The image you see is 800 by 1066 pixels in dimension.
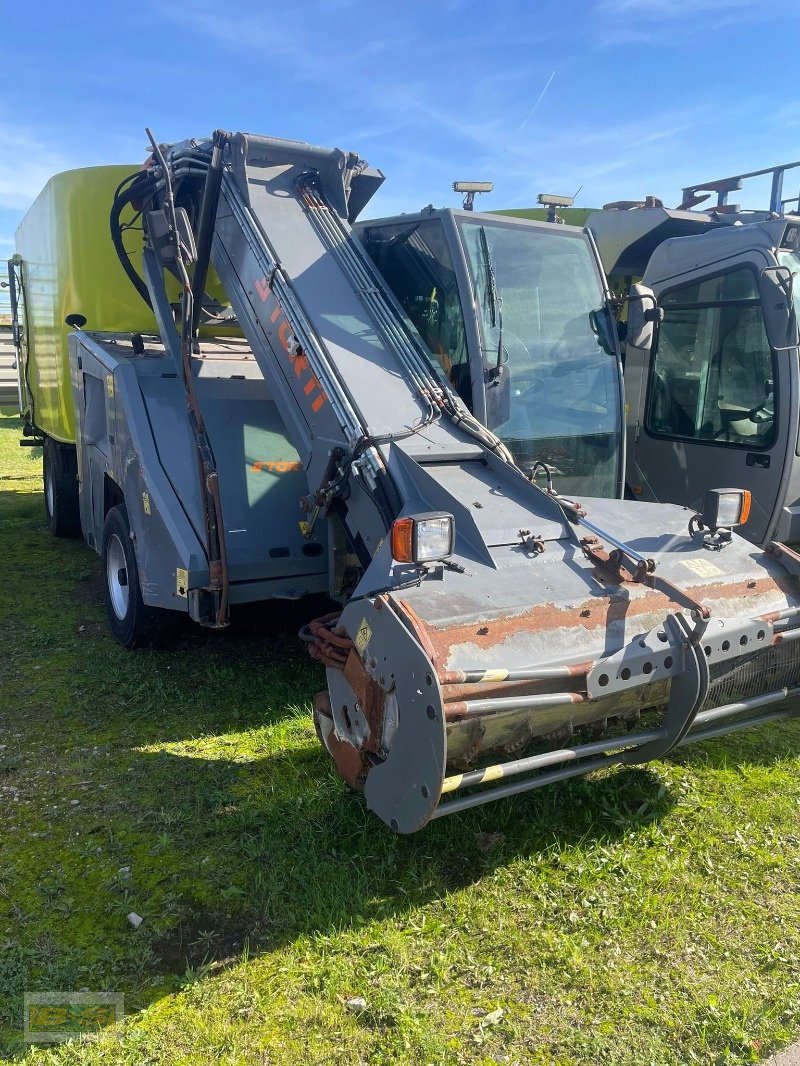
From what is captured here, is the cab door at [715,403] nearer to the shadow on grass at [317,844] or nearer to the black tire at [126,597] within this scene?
the shadow on grass at [317,844]

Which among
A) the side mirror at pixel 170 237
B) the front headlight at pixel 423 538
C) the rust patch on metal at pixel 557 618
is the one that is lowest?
the rust patch on metal at pixel 557 618

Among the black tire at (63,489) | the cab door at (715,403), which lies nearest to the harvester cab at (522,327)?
the cab door at (715,403)

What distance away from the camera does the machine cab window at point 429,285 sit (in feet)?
13.7

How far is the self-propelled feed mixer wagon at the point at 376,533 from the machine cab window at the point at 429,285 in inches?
7.1

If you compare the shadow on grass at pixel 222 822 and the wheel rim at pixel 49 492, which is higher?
the wheel rim at pixel 49 492

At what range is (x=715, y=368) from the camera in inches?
228

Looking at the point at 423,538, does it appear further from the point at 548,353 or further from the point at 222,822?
the point at 548,353

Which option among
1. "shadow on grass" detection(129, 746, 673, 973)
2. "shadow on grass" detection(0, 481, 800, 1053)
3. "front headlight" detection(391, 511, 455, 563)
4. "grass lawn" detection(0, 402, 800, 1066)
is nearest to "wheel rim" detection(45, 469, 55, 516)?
"shadow on grass" detection(0, 481, 800, 1053)

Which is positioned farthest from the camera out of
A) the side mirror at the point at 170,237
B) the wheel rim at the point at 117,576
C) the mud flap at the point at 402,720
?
the wheel rim at the point at 117,576

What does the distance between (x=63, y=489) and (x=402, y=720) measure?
6244 mm

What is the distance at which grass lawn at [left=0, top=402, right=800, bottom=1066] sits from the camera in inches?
95.6

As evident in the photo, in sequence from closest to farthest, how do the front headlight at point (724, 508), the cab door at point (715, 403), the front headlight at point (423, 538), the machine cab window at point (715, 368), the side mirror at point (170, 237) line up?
the front headlight at point (423, 538)
the front headlight at point (724, 508)
the side mirror at point (170, 237)
the cab door at point (715, 403)
the machine cab window at point (715, 368)

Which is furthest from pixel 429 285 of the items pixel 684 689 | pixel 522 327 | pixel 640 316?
pixel 684 689

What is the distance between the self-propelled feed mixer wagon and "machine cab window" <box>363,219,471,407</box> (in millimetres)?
180
